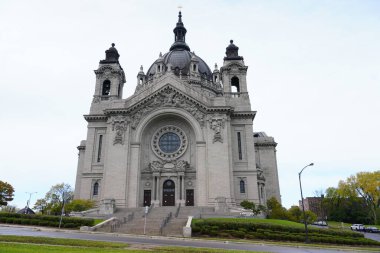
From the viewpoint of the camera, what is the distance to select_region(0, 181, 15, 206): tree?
69.1 m

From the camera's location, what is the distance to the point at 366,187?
61.5 m

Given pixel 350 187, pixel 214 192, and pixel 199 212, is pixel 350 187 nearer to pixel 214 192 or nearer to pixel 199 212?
pixel 214 192

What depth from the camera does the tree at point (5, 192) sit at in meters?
69.1

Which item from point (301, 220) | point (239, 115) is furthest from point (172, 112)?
point (301, 220)

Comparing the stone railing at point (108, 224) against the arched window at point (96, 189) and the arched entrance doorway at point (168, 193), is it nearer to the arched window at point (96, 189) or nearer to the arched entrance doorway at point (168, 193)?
the arched entrance doorway at point (168, 193)

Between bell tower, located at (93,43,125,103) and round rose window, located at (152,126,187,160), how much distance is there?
1064 centimetres

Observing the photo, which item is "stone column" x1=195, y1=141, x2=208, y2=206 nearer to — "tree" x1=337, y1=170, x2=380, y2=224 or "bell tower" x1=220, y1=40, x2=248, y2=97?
"bell tower" x1=220, y1=40, x2=248, y2=97

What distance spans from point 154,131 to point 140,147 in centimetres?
370

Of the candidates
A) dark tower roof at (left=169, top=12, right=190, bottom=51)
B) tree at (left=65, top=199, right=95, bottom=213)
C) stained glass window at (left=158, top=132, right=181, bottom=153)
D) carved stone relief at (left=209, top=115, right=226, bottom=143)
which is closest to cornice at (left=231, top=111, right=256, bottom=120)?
carved stone relief at (left=209, top=115, right=226, bottom=143)

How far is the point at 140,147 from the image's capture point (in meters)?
45.0

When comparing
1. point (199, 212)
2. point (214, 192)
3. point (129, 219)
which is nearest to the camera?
point (129, 219)

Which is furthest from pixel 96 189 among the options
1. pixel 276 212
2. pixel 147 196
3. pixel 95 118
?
pixel 276 212

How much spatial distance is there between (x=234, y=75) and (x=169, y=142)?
639 inches

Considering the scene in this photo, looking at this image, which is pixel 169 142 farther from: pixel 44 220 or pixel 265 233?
pixel 265 233
